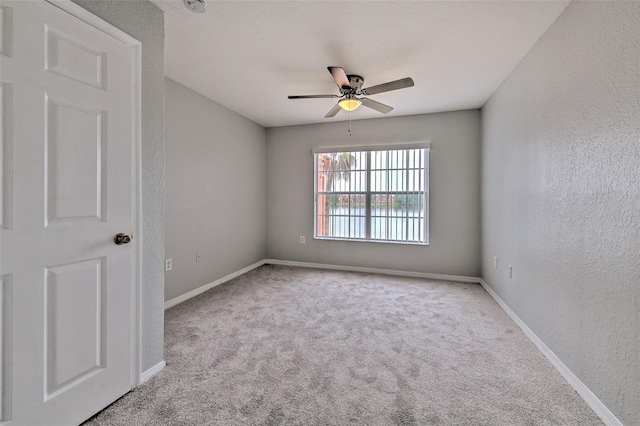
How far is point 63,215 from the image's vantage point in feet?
4.39

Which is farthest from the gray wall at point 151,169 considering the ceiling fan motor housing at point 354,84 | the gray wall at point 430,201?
the gray wall at point 430,201

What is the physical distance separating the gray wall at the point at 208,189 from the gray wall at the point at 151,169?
1.24 metres

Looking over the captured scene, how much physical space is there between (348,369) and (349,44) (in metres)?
2.46

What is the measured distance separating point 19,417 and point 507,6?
342 centimetres

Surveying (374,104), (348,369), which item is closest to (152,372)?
(348,369)

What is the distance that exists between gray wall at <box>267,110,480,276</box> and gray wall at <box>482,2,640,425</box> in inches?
52.2

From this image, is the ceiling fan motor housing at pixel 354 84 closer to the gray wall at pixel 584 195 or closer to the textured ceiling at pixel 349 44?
the textured ceiling at pixel 349 44

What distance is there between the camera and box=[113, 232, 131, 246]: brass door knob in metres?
1.56

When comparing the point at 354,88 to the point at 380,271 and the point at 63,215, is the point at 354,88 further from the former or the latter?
the point at 380,271

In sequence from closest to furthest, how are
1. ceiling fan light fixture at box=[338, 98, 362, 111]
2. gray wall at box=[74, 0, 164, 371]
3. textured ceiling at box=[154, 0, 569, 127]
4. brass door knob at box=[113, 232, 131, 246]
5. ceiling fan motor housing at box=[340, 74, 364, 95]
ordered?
brass door knob at box=[113, 232, 131, 246] → gray wall at box=[74, 0, 164, 371] → textured ceiling at box=[154, 0, 569, 127] → ceiling fan motor housing at box=[340, 74, 364, 95] → ceiling fan light fixture at box=[338, 98, 362, 111]

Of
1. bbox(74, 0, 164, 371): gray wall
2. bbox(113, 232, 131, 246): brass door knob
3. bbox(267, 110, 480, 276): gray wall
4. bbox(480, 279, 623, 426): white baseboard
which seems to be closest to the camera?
bbox(480, 279, 623, 426): white baseboard

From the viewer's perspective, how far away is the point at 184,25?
6.71 feet

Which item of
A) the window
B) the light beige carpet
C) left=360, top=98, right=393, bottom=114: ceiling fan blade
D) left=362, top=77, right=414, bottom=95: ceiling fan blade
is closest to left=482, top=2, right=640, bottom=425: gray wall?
the light beige carpet

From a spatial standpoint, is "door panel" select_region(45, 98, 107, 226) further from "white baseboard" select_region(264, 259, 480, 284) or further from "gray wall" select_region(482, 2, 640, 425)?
"white baseboard" select_region(264, 259, 480, 284)
